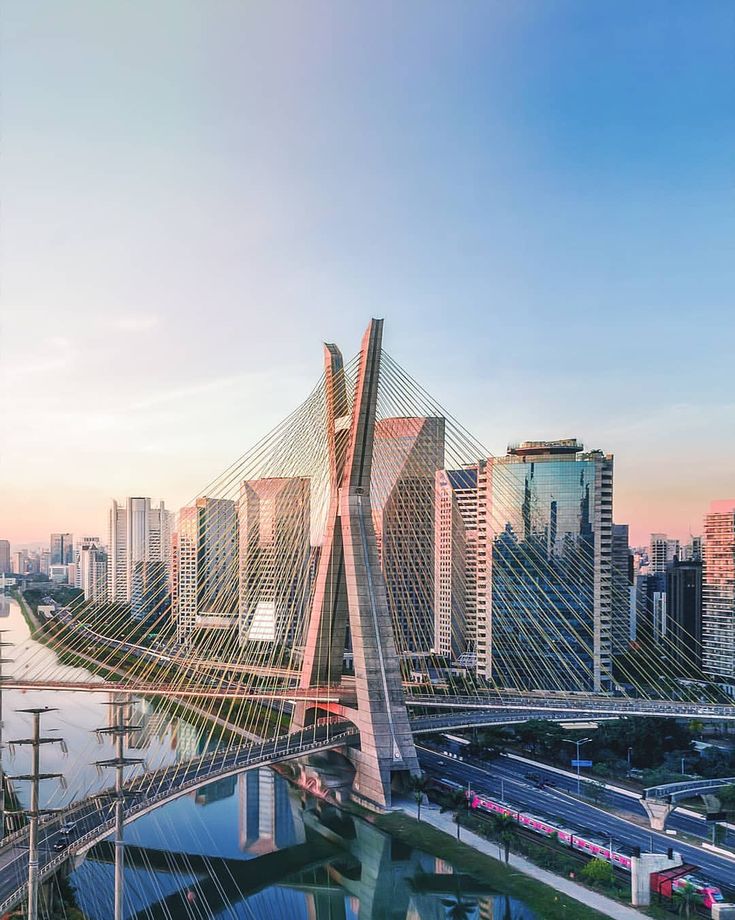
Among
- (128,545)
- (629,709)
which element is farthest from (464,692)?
(128,545)

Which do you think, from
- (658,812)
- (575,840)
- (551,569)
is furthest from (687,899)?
(551,569)

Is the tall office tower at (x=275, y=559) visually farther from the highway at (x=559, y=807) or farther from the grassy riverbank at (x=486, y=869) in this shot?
the grassy riverbank at (x=486, y=869)

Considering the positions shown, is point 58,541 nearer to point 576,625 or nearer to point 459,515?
point 459,515

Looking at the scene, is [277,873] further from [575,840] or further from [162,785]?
[575,840]

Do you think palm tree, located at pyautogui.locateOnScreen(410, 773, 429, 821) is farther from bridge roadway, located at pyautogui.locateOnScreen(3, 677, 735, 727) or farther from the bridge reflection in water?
bridge roadway, located at pyautogui.locateOnScreen(3, 677, 735, 727)

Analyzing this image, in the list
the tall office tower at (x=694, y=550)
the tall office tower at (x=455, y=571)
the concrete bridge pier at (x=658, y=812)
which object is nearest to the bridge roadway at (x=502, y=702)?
the concrete bridge pier at (x=658, y=812)

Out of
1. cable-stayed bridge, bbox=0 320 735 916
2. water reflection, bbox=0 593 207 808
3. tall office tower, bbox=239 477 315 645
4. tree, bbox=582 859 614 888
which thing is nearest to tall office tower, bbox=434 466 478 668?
cable-stayed bridge, bbox=0 320 735 916
